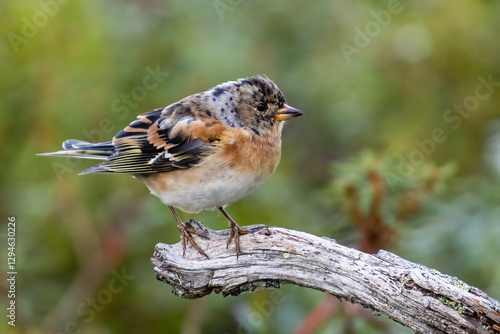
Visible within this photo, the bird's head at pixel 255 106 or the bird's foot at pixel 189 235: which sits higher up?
the bird's head at pixel 255 106

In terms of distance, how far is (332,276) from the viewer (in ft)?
13.0

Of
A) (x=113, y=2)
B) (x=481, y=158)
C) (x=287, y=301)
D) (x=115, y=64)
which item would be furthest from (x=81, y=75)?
(x=481, y=158)

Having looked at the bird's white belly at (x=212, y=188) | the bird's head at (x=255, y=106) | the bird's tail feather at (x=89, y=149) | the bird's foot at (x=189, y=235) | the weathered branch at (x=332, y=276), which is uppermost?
the bird's head at (x=255, y=106)

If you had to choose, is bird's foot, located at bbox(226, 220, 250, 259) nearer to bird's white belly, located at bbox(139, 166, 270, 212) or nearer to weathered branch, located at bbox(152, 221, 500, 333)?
weathered branch, located at bbox(152, 221, 500, 333)

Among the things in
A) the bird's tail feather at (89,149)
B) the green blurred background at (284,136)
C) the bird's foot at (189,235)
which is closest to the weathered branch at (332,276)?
the bird's foot at (189,235)

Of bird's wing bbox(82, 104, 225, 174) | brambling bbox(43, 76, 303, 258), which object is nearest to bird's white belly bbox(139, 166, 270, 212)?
brambling bbox(43, 76, 303, 258)

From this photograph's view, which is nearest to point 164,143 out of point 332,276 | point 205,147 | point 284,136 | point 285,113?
point 205,147

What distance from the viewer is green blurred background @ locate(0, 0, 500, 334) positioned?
5.53m

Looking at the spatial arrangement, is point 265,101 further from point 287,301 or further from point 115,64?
point 115,64

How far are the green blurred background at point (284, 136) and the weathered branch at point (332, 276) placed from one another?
2.59 ft

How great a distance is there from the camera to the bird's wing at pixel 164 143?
5000mm

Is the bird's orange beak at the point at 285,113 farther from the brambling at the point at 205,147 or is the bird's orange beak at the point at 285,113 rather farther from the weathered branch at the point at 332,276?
the weathered branch at the point at 332,276

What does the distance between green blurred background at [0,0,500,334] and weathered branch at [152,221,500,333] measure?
0.79 metres

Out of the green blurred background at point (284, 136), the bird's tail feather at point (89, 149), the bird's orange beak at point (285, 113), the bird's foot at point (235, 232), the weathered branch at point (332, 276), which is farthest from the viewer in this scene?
the green blurred background at point (284, 136)
